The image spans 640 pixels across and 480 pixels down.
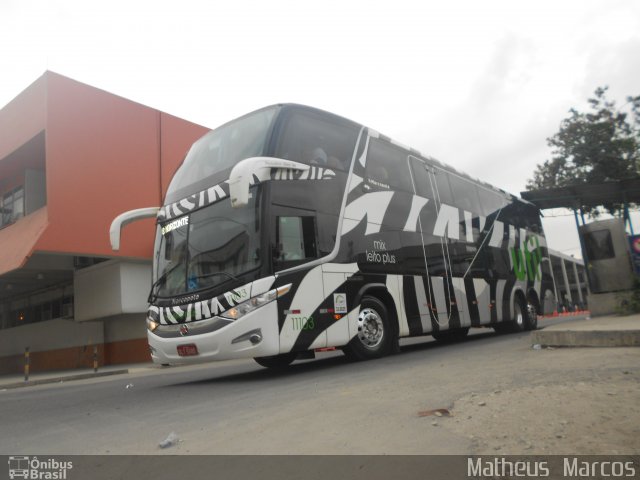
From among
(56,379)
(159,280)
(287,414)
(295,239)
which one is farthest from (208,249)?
(56,379)

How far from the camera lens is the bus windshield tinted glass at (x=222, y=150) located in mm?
7246

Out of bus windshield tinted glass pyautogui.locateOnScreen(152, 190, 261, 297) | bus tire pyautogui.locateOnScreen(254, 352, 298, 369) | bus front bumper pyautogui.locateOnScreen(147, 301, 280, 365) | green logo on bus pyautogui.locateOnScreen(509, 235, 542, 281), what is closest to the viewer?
bus front bumper pyautogui.locateOnScreen(147, 301, 280, 365)

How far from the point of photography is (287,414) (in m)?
4.05

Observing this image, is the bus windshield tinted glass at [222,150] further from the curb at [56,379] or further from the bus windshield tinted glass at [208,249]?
the curb at [56,379]

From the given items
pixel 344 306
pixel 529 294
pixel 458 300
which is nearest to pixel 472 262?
pixel 458 300

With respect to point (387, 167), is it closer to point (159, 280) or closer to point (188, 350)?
point (159, 280)

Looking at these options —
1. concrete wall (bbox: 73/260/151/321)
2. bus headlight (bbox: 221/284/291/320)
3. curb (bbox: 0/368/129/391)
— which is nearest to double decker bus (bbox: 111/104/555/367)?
bus headlight (bbox: 221/284/291/320)

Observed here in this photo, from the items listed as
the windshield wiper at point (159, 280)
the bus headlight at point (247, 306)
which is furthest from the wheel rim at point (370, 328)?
the windshield wiper at point (159, 280)

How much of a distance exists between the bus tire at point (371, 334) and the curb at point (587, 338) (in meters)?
2.26

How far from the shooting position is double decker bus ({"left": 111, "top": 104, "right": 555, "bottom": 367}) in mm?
6336

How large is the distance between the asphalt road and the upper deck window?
318cm

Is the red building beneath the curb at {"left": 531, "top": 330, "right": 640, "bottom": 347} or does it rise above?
above

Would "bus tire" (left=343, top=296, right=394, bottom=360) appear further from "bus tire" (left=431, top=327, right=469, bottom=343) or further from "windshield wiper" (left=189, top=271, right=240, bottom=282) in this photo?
"bus tire" (left=431, top=327, right=469, bottom=343)

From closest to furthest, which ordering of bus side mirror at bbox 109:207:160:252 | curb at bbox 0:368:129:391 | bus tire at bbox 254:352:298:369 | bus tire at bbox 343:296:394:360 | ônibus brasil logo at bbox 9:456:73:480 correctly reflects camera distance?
ônibus brasil logo at bbox 9:456:73:480
bus tire at bbox 343:296:394:360
bus tire at bbox 254:352:298:369
bus side mirror at bbox 109:207:160:252
curb at bbox 0:368:129:391
